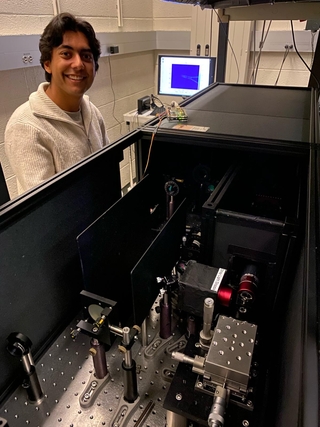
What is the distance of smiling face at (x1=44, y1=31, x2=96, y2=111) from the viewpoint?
1088 millimetres

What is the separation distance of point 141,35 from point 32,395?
301 cm

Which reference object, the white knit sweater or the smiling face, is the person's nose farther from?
the white knit sweater

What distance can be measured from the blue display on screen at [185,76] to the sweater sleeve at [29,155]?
1974 millimetres

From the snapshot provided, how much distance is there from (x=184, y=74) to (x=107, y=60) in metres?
0.66

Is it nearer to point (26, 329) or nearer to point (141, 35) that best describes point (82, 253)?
point (26, 329)

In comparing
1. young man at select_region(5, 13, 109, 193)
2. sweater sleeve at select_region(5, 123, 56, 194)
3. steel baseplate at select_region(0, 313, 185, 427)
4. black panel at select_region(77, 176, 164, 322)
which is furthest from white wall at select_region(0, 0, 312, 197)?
steel baseplate at select_region(0, 313, 185, 427)

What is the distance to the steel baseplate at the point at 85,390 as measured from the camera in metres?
0.59

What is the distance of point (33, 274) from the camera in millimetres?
619

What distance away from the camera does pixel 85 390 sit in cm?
63

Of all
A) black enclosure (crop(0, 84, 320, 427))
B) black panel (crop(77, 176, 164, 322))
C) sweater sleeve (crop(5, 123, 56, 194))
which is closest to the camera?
black enclosure (crop(0, 84, 320, 427))

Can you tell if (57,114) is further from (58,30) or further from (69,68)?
(58,30)

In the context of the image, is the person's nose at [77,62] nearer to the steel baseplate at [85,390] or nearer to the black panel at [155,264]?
the black panel at [155,264]

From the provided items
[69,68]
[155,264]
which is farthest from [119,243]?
[69,68]

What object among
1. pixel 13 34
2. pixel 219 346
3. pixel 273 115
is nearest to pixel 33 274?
pixel 219 346
